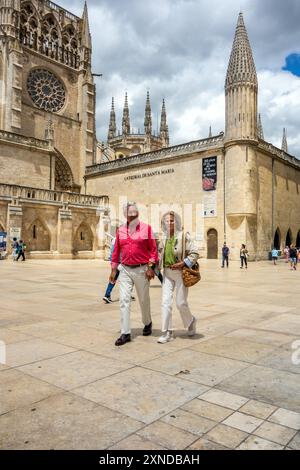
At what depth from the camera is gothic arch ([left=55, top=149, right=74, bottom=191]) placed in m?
40.0

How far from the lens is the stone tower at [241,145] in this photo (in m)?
27.1

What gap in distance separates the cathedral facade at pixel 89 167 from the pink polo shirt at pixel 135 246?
18.4 m

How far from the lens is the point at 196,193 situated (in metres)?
30.0

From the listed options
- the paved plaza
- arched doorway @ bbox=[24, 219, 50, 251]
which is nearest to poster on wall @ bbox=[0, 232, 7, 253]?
arched doorway @ bbox=[24, 219, 50, 251]

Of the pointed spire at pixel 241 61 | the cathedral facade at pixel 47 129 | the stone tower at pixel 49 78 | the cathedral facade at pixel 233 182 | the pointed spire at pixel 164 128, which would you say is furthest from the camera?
the pointed spire at pixel 164 128

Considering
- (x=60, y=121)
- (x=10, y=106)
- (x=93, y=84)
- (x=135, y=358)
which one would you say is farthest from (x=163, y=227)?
(x=93, y=84)

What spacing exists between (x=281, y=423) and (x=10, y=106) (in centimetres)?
3707

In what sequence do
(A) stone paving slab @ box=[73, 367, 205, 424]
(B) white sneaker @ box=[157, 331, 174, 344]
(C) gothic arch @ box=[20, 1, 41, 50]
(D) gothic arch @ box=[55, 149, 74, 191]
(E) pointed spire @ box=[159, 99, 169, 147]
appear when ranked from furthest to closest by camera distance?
1. (E) pointed spire @ box=[159, 99, 169, 147]
2. (D) gothic arch @ box=[55, 149, 74, 191]
3. (C) gothic arch @ box=[20, 1, 41, 50]
4. (B) white sneaker @ box=[157, 331, 174, 344]
5. (A) stone paving slab @ box=[73, 367, 205, 424]

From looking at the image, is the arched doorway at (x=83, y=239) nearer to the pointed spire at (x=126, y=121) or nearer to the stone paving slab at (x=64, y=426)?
the stone paving slab at (x=64, y=426)

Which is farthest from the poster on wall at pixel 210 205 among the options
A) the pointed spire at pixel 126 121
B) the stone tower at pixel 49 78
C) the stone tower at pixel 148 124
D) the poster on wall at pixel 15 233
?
the pointed spire at pixel 126 121

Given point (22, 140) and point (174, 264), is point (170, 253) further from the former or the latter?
point (22, 140)

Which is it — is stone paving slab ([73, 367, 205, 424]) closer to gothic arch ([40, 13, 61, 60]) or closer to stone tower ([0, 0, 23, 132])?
stone tower ([0, 0, 23, 132])

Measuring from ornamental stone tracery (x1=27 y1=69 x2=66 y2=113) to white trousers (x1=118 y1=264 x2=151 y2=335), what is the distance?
1498 inches

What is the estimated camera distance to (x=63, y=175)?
40.3 meters
